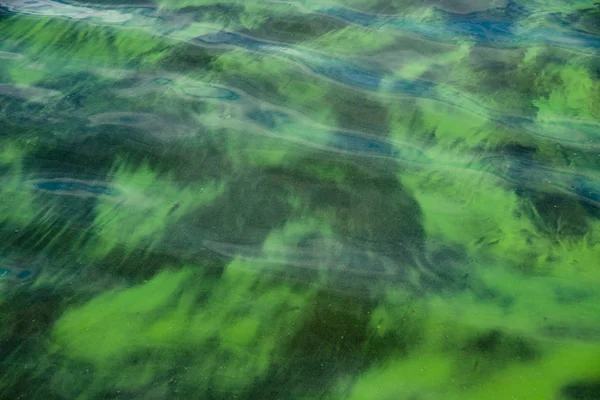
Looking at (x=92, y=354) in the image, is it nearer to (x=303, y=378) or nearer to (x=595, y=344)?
(x=303, y=378)

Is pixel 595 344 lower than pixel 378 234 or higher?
lower

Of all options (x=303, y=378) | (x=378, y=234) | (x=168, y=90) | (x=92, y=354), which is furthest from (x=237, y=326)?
(x=168, y=90)

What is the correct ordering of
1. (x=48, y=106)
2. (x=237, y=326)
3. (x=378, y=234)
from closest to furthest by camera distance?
(x=237, y=326) < (x=378, y=234) < (x=48, y=106)

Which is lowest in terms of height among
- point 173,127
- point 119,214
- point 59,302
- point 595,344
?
point 595,344

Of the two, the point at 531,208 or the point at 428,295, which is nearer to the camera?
the point at 428,295

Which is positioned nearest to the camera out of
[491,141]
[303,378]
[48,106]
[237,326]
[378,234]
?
[303,378]

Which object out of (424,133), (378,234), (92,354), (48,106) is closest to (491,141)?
(424,133)

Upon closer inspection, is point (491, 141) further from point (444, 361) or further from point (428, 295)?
point (444, 361)
